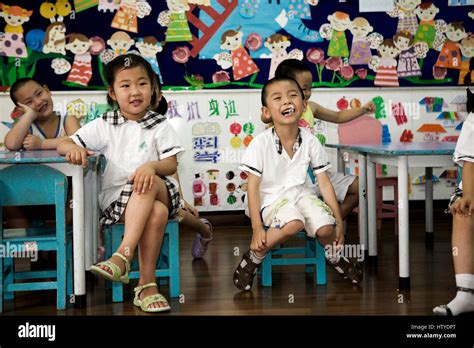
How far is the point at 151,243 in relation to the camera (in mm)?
2082

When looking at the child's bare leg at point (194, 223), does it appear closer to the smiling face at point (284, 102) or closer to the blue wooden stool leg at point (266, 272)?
the blue wooden stool leg at point (266, 272)

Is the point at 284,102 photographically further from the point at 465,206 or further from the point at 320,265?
the point at 465,206

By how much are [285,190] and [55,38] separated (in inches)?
101

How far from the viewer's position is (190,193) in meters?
4.28

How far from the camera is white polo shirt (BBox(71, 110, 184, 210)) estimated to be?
2.22 meters

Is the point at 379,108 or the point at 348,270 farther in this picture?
the point at 379,108

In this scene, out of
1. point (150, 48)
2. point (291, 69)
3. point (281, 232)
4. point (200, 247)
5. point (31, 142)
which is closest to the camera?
point (281, 232)

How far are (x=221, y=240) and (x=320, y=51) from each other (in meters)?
1.64

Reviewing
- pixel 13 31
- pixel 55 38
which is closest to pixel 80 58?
pixel 55 38
